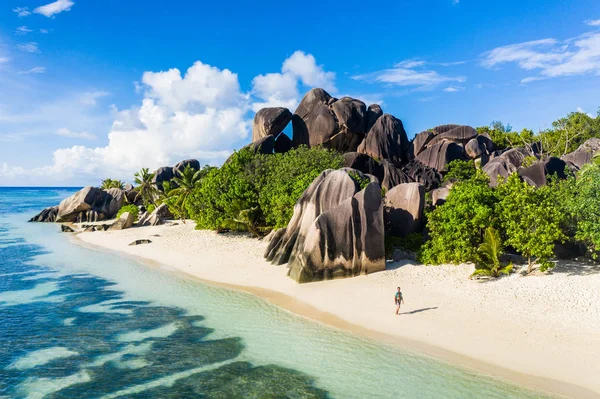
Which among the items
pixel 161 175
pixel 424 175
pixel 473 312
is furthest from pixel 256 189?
pixel 161 175

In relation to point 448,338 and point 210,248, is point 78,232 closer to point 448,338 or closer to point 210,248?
point 210,248

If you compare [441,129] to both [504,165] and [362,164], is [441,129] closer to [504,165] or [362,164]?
[504,165]

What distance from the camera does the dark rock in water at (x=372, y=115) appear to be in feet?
191

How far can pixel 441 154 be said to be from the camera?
5212 cm

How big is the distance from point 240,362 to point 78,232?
43.6 meters

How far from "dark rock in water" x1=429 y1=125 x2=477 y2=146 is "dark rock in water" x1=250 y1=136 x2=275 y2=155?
23694 mm

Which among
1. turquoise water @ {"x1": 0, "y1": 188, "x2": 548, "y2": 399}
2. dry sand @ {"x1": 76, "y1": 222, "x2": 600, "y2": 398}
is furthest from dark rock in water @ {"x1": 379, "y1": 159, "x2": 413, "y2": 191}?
turquoise water @ {"x1": 0, "y1": 188, "x2": 548, "y2": 399}

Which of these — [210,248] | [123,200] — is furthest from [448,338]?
[123,200]

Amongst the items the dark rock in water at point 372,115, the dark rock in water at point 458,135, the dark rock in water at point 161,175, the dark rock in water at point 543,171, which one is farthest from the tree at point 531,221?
the dark rock in water at point 161,175

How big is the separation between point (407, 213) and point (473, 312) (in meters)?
10.9

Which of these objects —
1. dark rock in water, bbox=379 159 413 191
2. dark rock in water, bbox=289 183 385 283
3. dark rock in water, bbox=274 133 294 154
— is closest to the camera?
dark rock in water, bbox=289 183 385 283

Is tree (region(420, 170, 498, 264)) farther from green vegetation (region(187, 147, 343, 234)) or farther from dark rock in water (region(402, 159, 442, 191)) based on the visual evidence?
dark rock in water (region(402, 159, 442, 191))

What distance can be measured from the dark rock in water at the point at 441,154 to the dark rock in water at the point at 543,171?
683 inches

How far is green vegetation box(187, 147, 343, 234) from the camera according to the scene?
1219 inches
